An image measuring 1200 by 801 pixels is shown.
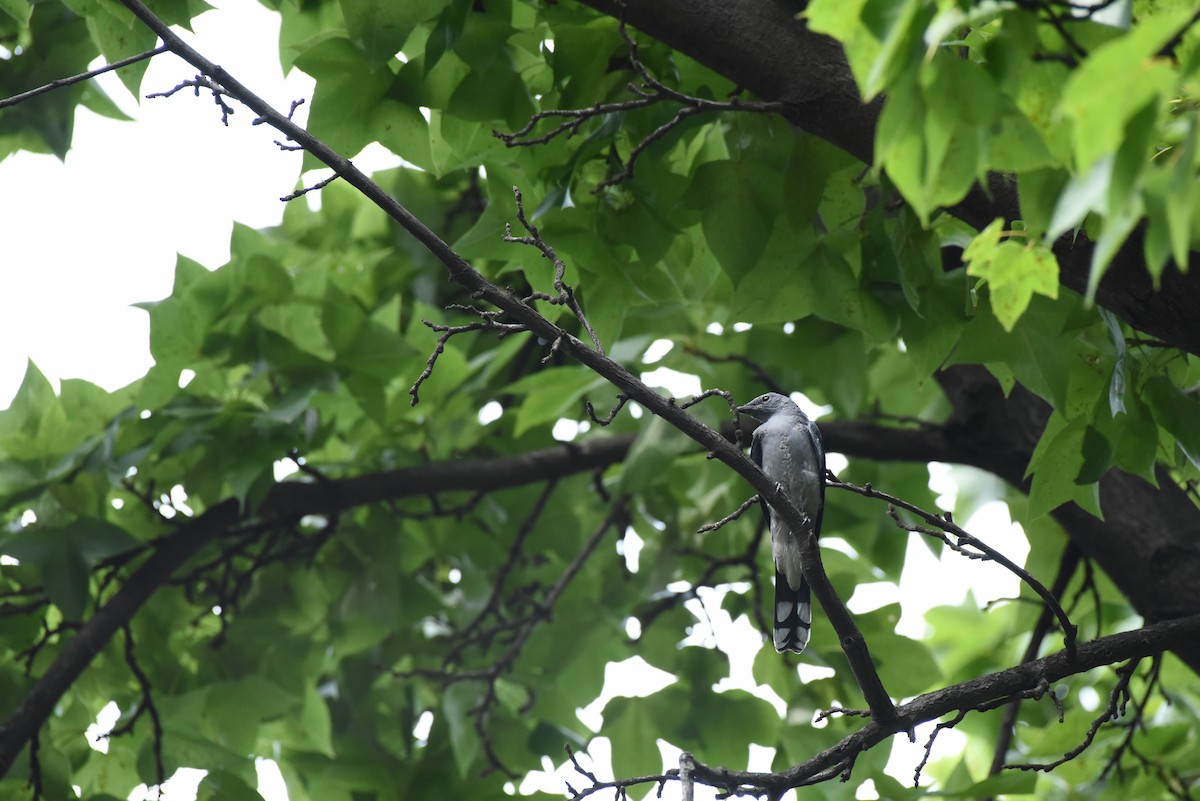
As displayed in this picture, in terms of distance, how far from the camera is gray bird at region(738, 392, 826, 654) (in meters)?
2.92

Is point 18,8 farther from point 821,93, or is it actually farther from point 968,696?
point 968,696

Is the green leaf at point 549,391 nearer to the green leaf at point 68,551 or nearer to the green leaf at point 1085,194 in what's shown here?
the green leaf at point 68,551

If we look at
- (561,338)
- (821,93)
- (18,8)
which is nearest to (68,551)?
(18,8)

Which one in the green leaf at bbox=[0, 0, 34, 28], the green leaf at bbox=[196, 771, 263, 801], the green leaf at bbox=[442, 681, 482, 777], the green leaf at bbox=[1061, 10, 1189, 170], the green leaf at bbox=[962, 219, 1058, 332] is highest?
the green leaf at bbox=[0, 0, 34, 28]

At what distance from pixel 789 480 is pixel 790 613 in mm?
399

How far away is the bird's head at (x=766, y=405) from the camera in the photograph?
11.0 feet

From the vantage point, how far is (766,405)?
134 inches

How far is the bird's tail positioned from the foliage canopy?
416mm

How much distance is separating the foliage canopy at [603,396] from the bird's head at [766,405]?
0.42 feet

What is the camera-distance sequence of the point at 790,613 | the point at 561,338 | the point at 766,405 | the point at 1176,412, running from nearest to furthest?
the point at 561,338 → the point at 1176,412 → the point at 790,613 → the point at 766,405

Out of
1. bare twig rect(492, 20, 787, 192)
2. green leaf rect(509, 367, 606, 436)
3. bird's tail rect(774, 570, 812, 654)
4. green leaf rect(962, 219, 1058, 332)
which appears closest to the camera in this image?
green leaf rect(962, 219, 1058, 332)

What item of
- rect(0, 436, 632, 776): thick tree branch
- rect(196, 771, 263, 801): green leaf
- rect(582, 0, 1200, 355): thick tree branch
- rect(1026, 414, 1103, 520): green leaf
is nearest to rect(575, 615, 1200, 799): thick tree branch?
rect(1026, 414, 1103, 520): green leaf

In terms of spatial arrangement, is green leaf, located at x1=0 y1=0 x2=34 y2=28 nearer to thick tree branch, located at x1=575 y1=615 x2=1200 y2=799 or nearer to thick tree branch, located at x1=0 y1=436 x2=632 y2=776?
thick tree branch, located at x1=0 y1=436 x2=632 y2=776

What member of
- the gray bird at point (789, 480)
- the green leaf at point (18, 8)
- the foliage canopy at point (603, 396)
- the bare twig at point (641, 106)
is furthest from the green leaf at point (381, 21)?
the gray bird at point (789, 480)
